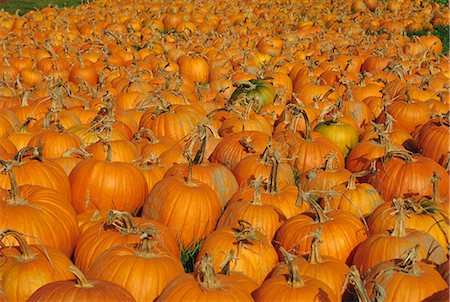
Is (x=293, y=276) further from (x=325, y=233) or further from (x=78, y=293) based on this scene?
(x=78, y=293)

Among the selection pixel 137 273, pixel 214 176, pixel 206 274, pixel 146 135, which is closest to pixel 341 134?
pixel 214 176

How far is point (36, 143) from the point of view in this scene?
5516 millimetres

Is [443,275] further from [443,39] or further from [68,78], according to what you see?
[443,39]

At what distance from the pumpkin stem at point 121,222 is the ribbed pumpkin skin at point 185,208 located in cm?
52

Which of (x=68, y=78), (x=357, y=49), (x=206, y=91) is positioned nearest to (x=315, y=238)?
(x=206, y=91)

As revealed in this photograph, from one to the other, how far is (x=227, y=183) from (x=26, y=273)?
6.55ft

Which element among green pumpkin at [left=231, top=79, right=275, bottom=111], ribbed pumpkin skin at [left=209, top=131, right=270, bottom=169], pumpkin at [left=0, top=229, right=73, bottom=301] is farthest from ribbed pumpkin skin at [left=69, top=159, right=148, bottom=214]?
green pumpkin at [left=231, top=79, right=275, bottom=111]

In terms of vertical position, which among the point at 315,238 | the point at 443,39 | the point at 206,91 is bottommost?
the point at 443,39

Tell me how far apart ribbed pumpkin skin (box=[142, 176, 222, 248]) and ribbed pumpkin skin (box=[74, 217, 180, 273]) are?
1.07ft

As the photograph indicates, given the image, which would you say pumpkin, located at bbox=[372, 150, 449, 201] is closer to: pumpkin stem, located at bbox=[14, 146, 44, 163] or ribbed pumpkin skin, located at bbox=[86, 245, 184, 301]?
ribbed pumpkin skin, located at bbox=[86, 245, 184, 301]

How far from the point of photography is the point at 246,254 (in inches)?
145

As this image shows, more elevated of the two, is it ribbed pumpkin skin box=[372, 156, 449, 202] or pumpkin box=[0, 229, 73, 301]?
pumpkin box=[0, 229, 73, 301]

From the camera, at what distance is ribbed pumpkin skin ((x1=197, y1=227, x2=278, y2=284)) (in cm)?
366

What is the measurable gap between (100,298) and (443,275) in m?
1.82
